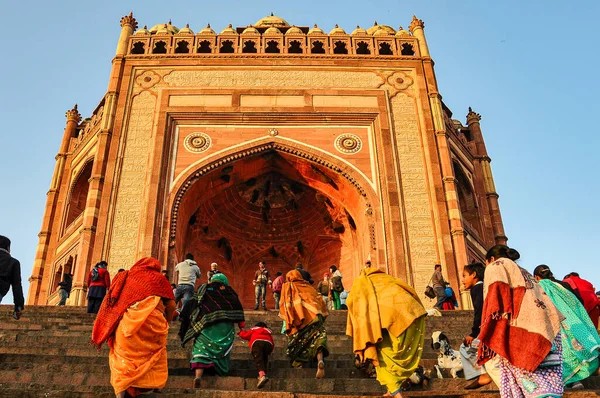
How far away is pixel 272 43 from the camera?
1656 centimetres

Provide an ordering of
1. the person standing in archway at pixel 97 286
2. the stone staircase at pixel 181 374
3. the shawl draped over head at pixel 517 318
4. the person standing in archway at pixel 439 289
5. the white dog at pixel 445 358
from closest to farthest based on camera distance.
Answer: the shawl draped over head at pixel 517 318
the stone staircase at pixel 181 374
the white dog at pixel 445 358
the person standing in archway at pixel 97 286
the person standing in archway at pixel 439 289

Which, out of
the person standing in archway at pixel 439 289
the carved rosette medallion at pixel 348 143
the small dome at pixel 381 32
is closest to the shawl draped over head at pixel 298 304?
the person standing in archway at pixel 439 289

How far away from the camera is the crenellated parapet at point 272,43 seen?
16.2 m

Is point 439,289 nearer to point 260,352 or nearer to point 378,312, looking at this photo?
point 260,352

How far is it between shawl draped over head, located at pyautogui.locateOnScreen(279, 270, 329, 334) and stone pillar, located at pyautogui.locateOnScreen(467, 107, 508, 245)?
458 inches

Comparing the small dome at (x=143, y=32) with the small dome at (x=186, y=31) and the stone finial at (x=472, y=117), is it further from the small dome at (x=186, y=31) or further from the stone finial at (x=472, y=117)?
the stone finial at (x=472, y=117)

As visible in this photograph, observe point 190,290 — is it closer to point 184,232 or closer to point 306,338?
point 306,338

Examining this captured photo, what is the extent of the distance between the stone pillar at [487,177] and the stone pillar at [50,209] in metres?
12.1

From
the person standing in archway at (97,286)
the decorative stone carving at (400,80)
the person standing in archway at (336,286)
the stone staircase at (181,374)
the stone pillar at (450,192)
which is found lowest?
the stone staircase at (181,374)

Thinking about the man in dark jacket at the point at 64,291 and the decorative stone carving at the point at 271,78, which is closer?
the man in dark jacket at the point at 64,291

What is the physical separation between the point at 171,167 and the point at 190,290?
596 centimetres

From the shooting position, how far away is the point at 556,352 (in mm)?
3441

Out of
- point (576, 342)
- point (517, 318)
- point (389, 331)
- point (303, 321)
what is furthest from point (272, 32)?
point (517, 318)

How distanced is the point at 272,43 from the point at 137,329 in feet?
43.4
